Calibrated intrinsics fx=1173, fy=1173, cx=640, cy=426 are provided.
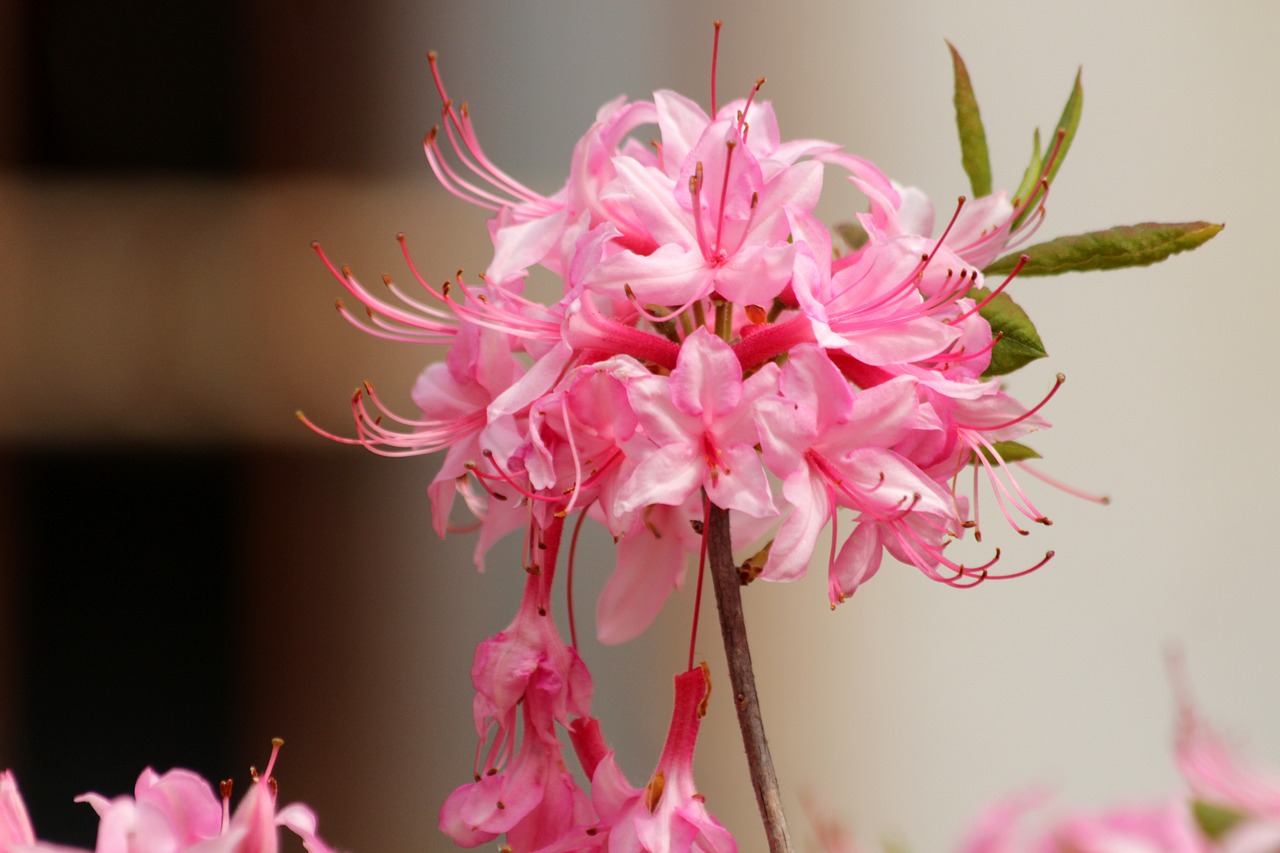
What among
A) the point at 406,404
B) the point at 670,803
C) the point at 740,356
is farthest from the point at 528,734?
the point at 406,404

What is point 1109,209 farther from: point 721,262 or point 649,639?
point 721,262

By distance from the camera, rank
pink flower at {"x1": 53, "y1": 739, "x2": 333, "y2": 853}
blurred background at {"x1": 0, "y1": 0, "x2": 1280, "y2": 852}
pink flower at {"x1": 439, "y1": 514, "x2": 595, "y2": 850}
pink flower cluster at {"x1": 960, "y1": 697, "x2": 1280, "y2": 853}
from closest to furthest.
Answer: pink flower cluster at {"x1": 960, "y1": 697, "x2": 1280, "y2": 853} → pink flower at {"x1": 53, "y1": 739, "x2": 333, "y2": 853} → pink flower at {"x1": 439, "y1": 514, "x2": 595, "y2": 850} → blurred background at {"x1": 0, "y1": 0, "x2": 1280, "y2": 852}

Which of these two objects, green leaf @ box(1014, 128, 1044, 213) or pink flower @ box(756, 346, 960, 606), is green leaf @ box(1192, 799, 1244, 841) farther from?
green leaf @ box(1014, 128, 1044, 213)

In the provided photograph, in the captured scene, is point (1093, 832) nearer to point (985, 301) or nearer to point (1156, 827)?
point (1156, 827)

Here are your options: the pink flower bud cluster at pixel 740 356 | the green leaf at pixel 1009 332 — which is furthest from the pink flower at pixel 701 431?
the green leaf at pixel 1009 332

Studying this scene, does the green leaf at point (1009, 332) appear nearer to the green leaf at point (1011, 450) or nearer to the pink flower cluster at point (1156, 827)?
the green leaf at point (1011, 450)

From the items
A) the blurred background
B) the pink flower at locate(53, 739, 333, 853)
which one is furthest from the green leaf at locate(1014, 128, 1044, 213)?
the blurred background

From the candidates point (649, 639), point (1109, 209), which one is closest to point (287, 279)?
point (649, 639)
